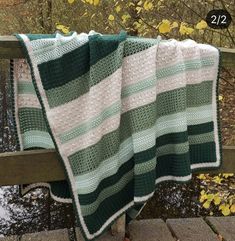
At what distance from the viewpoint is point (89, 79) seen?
1728 millimetres

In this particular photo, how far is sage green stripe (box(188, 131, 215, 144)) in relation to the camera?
2.04m

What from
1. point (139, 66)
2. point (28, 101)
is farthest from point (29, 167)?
point (139, 66)

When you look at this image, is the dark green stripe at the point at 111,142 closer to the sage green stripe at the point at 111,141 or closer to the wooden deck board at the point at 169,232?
the sage green stripe at the point at 111,141

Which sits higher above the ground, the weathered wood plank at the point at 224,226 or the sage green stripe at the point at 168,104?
the sage green stripe at the point at 168,104

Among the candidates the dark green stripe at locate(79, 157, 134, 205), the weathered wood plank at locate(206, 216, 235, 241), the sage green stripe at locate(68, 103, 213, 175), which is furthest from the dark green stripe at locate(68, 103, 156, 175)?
the weathered wood plank at locate(206, 216, 235, 241)

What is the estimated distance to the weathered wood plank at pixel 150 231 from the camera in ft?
7.64

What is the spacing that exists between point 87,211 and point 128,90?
0.53 meters

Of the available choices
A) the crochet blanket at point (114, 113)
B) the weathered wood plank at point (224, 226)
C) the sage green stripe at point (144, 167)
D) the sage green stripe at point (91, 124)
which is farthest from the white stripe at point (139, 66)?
the weathered wood plank at point (224, 226)

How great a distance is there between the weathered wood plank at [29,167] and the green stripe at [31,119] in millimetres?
105

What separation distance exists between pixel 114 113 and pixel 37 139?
1.27 feet

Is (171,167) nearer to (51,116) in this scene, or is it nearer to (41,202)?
(51,116)

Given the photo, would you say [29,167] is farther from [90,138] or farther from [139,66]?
[139,66]

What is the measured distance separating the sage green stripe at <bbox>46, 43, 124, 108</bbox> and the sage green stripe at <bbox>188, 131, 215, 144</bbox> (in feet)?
1.79

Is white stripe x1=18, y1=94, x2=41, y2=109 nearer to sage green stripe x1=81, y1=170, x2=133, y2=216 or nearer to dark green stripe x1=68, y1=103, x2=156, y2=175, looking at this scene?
dark green stripe x1=68, y1=103, x2=156, y2=175
